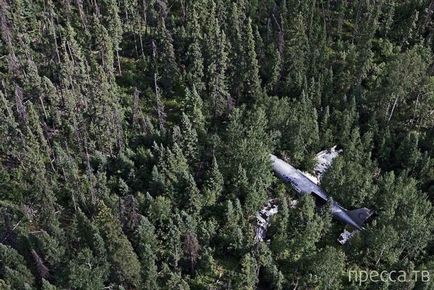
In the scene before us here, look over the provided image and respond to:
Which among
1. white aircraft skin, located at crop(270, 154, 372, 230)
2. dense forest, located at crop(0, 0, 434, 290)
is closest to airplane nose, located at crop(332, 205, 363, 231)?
white aircraft skin, located at crop(270, 154, 372, 230)

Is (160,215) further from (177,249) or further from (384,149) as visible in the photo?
(384,149)

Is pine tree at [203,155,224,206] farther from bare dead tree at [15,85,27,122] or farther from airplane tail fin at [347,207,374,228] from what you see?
bare dead tree at [15,85,27,122]

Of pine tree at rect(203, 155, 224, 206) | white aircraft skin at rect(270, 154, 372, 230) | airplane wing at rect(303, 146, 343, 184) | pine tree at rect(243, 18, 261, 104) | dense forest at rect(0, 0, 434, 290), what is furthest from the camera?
pine tree at rect(243, 18, 261, 104)

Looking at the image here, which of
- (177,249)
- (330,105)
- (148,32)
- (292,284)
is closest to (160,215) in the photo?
(177,249)

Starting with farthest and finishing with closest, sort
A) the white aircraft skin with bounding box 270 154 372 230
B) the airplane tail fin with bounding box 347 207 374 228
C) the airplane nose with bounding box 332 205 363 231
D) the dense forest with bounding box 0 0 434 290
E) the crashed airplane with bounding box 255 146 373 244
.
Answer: the airplane nose with bounding box 332 205 363 231
the white aircraft skin with bounding box 270 154 372 230
the crashed airplane with bounding box 255 146 373 244
the airplane tail fin with bounding box 347 207 374 228
the dense forest with bounding box 0 0 434 290

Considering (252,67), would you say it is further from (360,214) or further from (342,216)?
(360,214)

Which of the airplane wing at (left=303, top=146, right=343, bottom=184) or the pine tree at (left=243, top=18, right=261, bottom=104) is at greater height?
the pine tree at (left=243, top=18, right=261, bottom=104)

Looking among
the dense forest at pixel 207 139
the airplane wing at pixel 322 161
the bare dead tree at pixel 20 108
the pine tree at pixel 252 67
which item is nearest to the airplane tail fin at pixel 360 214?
the dense forest at pixel 207 139
